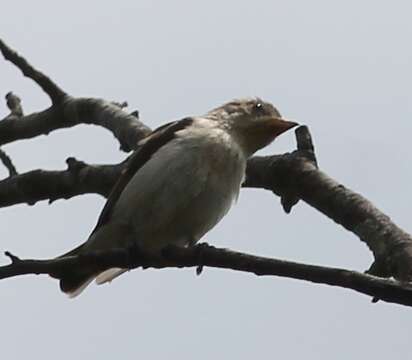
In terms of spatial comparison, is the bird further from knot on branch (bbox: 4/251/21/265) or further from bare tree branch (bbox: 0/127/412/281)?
knot on branch (bbox: 4/251/21/265)

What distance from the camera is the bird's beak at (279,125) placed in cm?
673

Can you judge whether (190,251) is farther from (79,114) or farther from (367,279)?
(79,114)

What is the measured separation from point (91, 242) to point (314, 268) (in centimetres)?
241

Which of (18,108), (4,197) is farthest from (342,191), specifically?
(18,108)

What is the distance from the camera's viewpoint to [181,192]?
593 cm

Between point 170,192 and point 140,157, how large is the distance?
1.95 feet

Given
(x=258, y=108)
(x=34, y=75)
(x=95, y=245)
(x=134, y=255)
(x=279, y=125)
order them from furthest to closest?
(x=34, y=75) < (x=258, y=108) < (x=279, y=125) < (x=95, y=245) < (x=134, y=255)

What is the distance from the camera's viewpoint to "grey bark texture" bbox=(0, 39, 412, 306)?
416 centimetres

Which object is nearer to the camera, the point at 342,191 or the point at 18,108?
the point at 342,191

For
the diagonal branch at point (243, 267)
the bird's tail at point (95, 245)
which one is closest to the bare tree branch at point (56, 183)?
the bird's tail at point (95, 245)

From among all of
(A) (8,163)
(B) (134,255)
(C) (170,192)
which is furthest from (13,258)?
(A) (8,163)

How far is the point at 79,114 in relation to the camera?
7.44 meters

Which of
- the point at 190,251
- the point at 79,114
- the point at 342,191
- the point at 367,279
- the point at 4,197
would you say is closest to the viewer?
the point at 367,279

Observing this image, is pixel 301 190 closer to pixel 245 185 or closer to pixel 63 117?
pixel 245 185
